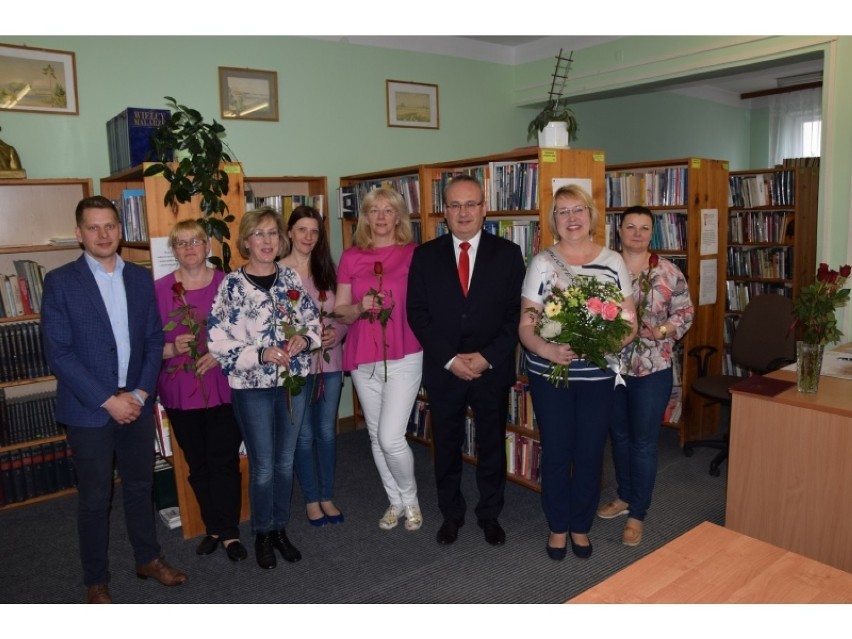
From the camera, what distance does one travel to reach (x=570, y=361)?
9.23ft

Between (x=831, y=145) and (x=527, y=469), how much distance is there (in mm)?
2832

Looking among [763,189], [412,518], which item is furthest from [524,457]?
[763,189]

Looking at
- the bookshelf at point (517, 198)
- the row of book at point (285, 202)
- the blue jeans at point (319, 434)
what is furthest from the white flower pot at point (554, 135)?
the row of book at point (285, 202)

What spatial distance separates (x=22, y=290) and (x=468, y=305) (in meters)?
2.81

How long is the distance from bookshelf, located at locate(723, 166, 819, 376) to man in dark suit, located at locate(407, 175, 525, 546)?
3.88 meters

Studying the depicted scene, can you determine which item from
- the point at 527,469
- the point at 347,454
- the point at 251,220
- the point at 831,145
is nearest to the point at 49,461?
the point at 347,454

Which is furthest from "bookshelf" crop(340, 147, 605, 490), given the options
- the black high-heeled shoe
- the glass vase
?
the glass vase

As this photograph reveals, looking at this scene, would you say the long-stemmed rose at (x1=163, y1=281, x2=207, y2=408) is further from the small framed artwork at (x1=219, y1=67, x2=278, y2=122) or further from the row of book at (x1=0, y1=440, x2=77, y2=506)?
the small framed artwork at (x1=219, y1=67, x2=278, y2=122)

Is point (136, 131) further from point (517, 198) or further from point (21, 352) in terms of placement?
point (517, 198)

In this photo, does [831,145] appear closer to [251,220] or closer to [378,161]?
[378,161]

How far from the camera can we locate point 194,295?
3.09 meters

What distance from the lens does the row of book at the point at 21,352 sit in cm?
399

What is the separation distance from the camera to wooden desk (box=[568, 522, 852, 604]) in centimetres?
177

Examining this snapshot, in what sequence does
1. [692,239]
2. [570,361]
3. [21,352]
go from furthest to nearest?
[692,239] < [21,352] < [570,361]
